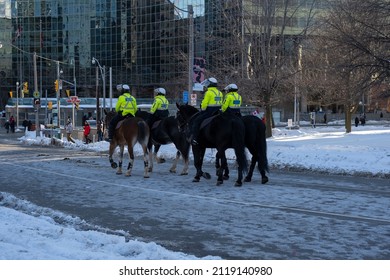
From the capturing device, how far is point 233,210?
30.9 feet

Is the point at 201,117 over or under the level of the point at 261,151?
over

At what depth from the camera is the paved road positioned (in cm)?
694

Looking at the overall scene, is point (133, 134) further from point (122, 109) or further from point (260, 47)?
point (260, 47)

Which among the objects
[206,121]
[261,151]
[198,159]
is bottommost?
[198,159]

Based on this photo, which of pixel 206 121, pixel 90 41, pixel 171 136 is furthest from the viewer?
pixel 90 41

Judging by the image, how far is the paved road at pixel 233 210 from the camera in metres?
6.94

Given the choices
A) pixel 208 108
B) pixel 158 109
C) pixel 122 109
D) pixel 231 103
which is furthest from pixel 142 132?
pixel 231 103

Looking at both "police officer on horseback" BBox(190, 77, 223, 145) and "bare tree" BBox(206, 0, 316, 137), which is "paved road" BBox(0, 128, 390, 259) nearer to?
"police officer on horseback" BBox(190, 77, 223, 145)

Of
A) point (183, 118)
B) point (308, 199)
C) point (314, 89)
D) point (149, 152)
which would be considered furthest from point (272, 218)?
point (314, 89)

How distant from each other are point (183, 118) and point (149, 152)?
2.06 metres

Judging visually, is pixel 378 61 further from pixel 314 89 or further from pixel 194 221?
pixel 314 89

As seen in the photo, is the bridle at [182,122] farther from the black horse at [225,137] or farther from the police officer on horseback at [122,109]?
the police officer on horseback at [122,109]

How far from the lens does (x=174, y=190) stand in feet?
39.4

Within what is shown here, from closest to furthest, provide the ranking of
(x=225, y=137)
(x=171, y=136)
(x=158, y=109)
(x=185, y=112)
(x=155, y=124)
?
(x=225, y=137)
(x=185, y=112)
(x=171, y=136)
(x=155, y=124)
(x=158, y=109)
